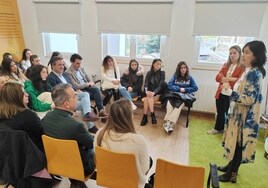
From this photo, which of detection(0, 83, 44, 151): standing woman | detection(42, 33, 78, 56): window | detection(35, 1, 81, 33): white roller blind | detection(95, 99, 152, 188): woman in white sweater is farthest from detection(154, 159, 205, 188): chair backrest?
detection(42, 33, 78, 56): window

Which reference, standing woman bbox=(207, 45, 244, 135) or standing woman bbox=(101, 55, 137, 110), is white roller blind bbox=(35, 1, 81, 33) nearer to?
standing woman bbox=(101, 55, 137, 110)

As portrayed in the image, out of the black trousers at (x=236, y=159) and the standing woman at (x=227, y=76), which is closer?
the black trousers at (x=236, y=159)

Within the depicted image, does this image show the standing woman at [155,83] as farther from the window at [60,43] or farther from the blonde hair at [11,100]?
the blonde hair at [11,100]

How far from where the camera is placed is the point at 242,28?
134 inches

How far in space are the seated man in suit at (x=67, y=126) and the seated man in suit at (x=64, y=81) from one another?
A: 1316mm

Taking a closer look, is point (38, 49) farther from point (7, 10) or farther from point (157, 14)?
point (157, 14)

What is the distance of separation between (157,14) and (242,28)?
145cm

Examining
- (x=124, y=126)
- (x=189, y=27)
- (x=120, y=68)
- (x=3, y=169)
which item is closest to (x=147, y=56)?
(x=120, y=68)

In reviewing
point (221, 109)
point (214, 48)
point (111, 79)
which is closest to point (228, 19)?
point (214, 48)

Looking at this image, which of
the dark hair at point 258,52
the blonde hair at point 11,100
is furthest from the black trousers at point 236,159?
the blonde hair at point 11,100

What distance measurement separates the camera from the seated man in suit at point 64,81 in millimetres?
2979

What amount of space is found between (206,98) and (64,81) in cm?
248

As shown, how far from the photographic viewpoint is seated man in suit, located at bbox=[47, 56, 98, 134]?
2979 millimetres

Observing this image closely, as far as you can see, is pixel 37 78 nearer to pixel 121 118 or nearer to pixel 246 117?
pixel 121 118
